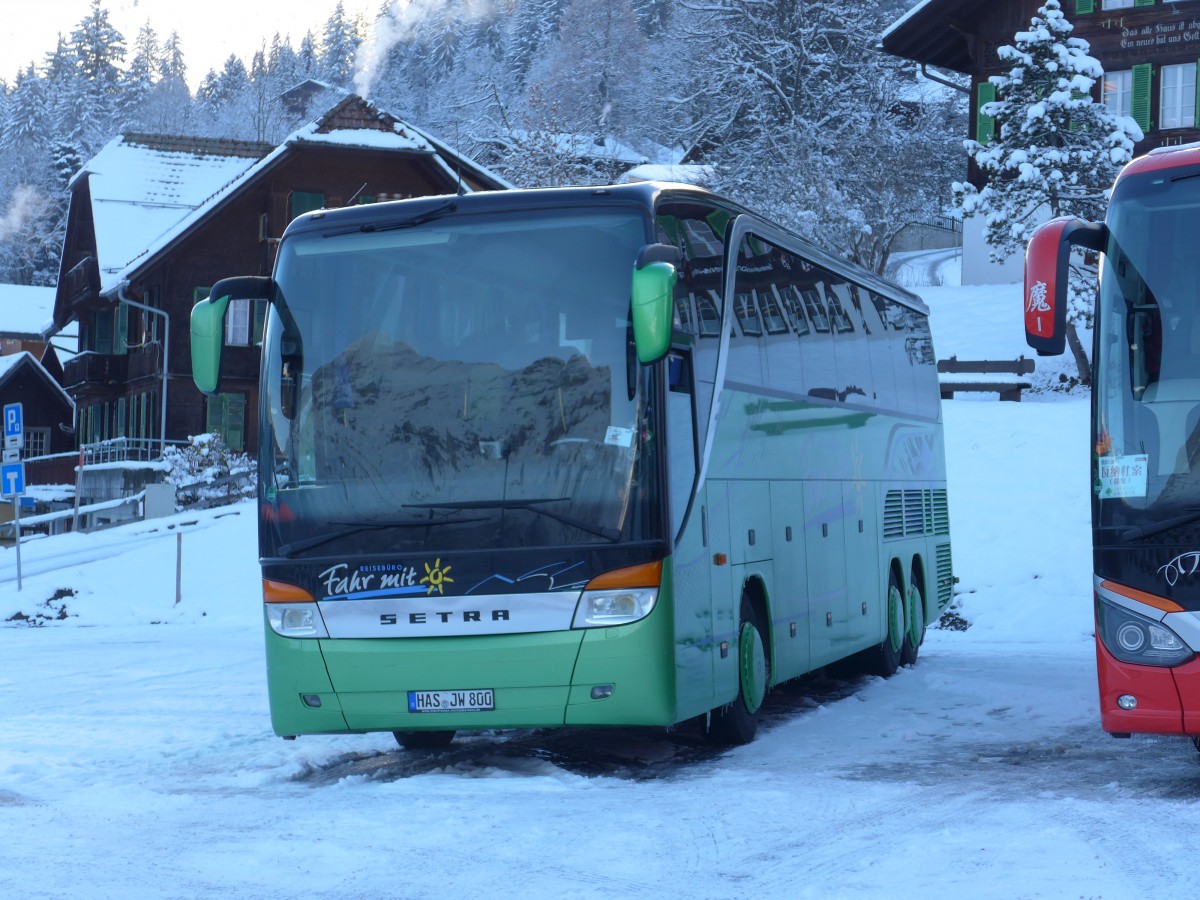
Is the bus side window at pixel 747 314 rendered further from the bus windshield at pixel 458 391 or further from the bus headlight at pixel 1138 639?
the bus headlight at pixel 1138 639

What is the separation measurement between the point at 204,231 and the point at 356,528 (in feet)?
132

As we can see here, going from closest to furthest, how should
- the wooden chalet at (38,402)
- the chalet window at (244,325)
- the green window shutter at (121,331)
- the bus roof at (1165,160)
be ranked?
the bus roof at (1165,160), the chalet window at (244,325), the green window shutter at (121,331), the wooden chalet at (38,402)

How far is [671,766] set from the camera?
33.4 ft

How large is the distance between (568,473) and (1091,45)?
40.4m

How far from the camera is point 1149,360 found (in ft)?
28.1

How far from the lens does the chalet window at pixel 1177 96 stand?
147 feet

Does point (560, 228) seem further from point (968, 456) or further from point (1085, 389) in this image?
point (1085, 389)

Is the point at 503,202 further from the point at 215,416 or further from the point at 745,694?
the point at 215,416

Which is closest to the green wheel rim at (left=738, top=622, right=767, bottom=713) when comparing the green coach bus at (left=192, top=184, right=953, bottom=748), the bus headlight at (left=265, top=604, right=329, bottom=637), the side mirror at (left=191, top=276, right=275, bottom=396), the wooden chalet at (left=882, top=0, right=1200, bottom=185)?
the green coach bus at (left=192, top=184, right=953, bottom=748)

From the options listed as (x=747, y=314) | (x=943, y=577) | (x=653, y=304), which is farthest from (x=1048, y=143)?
(x=653, y=304)

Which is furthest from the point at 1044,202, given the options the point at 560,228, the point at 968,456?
the point at 560,228

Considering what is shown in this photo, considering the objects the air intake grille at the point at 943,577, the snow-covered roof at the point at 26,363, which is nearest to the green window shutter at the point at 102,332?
the snow-covered roof at the point at 26,363

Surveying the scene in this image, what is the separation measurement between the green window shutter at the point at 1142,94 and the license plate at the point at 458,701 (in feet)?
129

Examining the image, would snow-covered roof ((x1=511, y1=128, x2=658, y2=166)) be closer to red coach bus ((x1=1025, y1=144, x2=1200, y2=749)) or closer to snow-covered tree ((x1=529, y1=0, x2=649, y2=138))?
snow-covered tree ((x1=529, y1=0, x2=649, y2=138))
